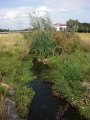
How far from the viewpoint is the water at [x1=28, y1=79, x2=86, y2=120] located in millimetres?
10477

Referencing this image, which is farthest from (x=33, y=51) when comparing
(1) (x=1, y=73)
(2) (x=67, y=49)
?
(1) (x=1, y=73)

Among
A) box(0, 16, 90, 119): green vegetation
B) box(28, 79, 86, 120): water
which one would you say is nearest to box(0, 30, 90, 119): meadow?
box(0, 16, 90, 119): green vegetation

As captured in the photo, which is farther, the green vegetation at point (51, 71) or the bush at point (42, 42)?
the bush at point (42, 42)

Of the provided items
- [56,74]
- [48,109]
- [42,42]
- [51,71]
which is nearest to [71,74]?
[56,74]

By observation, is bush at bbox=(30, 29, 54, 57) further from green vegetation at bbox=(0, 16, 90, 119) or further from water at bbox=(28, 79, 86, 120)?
water at bbox=(28, 79, 86, 120)

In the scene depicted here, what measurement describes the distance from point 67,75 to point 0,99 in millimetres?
6174

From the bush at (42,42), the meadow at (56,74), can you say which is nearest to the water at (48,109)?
the meadow at (56,74)

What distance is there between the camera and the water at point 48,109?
1048 cm

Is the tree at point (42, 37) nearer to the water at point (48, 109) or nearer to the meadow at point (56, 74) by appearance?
the meadow at point (56, 74)

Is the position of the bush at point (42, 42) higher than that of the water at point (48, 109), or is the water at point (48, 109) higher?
Result: the bush at point (42, 42)

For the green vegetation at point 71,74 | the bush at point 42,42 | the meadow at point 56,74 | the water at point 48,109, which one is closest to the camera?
the water at point 48,109

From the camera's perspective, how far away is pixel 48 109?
11.3 meters

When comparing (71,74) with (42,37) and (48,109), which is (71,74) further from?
(42,37)

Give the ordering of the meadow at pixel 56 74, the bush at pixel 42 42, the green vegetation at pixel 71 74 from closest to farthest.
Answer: the meadow at pixel 56 74
the green vegetation at pixel 71 74
the bush at pixel 42 42
